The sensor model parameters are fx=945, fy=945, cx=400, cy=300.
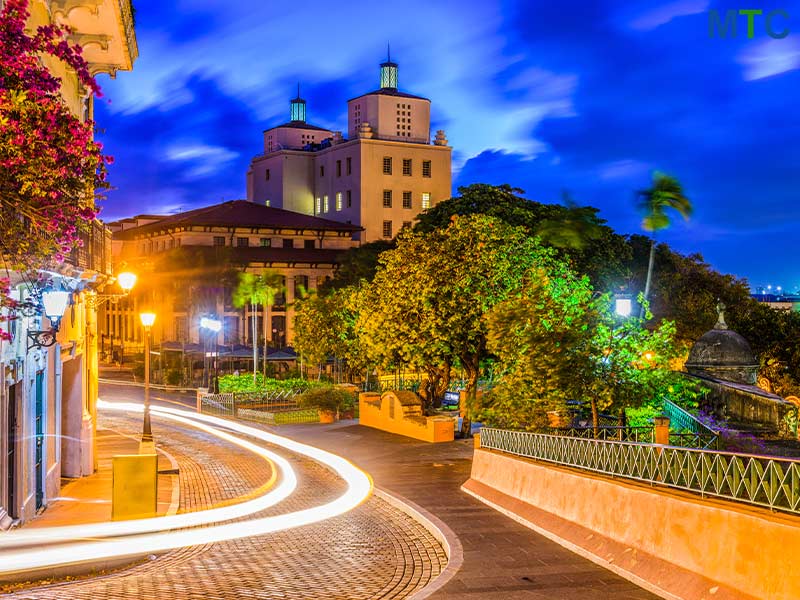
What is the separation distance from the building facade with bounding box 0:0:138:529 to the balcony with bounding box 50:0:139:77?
21 mm

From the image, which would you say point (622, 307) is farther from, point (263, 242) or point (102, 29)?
point (263, 242)

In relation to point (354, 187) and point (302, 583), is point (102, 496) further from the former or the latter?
point (354, 187)

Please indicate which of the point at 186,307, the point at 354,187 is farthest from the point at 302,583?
the point at 354,187

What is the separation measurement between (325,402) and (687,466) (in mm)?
25995

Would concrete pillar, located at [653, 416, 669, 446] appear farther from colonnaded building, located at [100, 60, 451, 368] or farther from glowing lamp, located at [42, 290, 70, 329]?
colonnaded building, located at [100, 60, 451, 368]

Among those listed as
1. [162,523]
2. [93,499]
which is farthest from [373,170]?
[162,523]

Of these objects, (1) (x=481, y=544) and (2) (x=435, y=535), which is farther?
(2) (x=435, y=535)

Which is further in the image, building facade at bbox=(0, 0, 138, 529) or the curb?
building facade at bbox=(0, 0, 138, 529)

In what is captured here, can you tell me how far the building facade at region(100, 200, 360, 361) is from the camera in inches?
3189

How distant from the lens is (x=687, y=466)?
44.1 feet

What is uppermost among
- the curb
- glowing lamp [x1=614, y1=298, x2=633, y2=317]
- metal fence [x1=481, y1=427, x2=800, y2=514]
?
glowing lamp [x1=614, y1=298, x2=633, y2=317]

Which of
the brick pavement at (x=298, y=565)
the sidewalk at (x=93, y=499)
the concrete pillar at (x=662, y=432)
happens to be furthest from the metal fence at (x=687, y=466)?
the sidewalk at (x=93, y=499)

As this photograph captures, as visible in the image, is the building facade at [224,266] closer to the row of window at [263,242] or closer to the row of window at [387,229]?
the row of window at [263,242]

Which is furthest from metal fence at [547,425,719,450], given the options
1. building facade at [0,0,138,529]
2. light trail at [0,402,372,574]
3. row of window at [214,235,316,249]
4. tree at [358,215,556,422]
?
row of window at [214,235,316,249]
